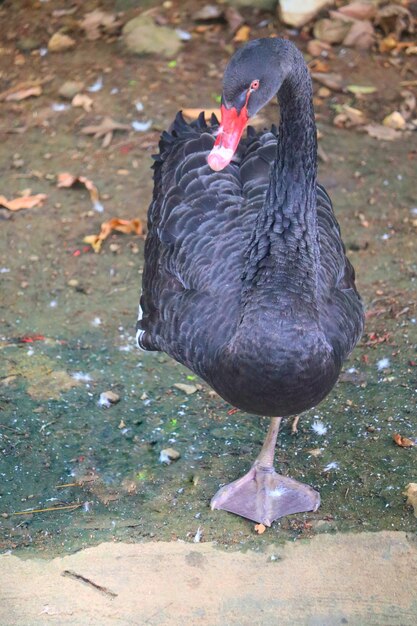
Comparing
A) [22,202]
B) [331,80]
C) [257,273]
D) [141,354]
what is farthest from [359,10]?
[257,273]

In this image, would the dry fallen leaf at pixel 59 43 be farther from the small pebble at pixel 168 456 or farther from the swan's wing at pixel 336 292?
the small pebble at pixel 168 456

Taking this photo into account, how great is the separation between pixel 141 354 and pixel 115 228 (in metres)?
1.06

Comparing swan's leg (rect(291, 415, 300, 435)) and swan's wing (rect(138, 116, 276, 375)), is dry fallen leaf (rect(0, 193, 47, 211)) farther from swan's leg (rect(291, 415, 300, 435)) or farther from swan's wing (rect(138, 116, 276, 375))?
swan's leg (rect(291, 415, 300, 435))

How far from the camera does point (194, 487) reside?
373 centimetres

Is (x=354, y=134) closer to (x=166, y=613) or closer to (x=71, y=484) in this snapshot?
(x=71, y=484)

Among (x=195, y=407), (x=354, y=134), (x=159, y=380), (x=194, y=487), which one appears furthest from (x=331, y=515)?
(x=354, y=134)

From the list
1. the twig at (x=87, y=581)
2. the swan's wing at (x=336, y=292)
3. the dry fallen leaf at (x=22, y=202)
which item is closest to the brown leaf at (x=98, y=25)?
the dry fallen leaf at (x=22, y=202)

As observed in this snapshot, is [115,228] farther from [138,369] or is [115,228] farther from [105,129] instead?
[138,369]

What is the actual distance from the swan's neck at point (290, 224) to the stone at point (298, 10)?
374cm

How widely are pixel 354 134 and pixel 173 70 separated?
4.87 feet

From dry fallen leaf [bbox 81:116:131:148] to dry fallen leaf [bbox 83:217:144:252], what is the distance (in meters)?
0.93

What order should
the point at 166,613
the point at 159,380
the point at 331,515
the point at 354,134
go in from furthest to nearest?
the point at 354,134 → the point at 159,380 → the point at 331,515 → the point at 166,613

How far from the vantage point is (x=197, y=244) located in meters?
3.69

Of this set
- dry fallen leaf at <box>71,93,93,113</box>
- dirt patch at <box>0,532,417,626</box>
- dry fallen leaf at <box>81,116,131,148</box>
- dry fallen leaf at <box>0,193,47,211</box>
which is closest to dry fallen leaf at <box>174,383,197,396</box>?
dirt patch at <box>0,532,417,626</box>
